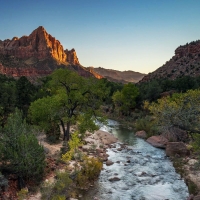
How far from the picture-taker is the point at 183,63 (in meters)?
117

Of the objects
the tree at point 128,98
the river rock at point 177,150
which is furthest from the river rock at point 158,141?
the tree at point 128,98

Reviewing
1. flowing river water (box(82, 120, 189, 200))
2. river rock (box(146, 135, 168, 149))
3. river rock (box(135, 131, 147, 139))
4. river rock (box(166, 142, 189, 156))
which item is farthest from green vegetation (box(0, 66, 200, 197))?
river rock (box(166, 142, 189, 156))

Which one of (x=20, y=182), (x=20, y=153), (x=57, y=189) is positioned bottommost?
(x=57, y=189)

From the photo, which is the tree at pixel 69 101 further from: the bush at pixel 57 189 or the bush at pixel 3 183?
the bush at pixel 3 183

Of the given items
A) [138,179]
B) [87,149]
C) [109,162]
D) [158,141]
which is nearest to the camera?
[138,179]

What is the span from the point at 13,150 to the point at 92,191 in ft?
22.3

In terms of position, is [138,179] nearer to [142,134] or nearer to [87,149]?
[87,149]

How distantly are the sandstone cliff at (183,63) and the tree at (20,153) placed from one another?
91.7 meters

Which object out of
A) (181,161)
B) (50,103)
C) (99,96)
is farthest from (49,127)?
(181,161)

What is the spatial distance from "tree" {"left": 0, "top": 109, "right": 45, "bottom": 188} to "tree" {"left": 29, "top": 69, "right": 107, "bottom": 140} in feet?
32.7

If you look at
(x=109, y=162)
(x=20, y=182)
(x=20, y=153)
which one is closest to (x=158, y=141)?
(x=109, y=162)

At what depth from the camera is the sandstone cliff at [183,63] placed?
104188 mm

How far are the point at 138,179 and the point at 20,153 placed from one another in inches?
431

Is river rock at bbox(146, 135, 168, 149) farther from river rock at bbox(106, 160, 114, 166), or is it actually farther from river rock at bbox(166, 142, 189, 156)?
river rock at bbox(106, 160, 114, 166)
